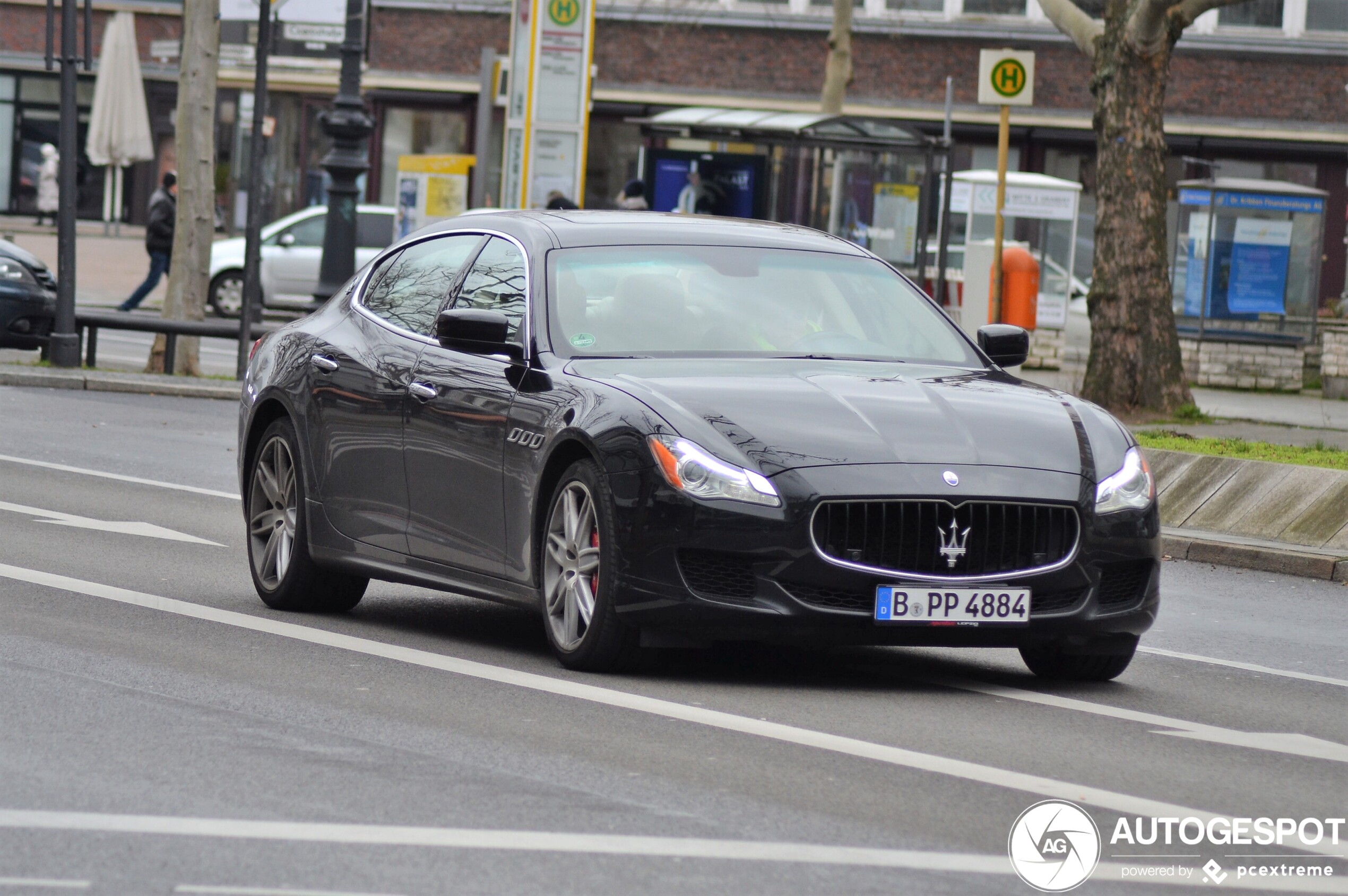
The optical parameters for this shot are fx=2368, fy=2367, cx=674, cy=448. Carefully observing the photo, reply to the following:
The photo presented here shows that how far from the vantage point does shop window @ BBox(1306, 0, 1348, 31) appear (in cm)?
3978

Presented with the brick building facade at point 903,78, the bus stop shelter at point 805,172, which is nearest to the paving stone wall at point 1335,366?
the bus stop shelter at point 805,172

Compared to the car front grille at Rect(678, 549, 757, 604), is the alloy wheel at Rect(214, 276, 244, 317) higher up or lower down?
lower down

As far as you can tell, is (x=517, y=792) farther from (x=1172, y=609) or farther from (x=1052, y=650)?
(x=1172, y=609)

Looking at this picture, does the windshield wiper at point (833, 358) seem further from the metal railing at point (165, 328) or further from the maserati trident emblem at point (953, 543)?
the metal railing at point (165, 328)

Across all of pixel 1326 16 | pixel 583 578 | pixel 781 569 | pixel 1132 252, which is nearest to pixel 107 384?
pixel 1132 252

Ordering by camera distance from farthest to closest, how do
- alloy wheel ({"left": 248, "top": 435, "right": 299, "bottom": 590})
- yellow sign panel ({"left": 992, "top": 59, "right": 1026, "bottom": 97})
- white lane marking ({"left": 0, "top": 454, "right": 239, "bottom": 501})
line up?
yellow sign panel ({"left": 992, "top": 59, "right": 1026, "bottom": 97}), white lane marking ({"left": 0, "top": 454, "right": 239, "bottom": 501}), alloy wheel ({"left": 248, "top": 435, "right": 299, "bottom": 590})

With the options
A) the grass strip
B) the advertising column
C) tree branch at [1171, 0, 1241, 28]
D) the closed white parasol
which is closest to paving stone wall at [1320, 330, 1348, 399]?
tree branch at [1171, 0, 1241, 28]

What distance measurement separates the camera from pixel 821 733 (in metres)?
6.70

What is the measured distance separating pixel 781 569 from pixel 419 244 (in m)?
2.89

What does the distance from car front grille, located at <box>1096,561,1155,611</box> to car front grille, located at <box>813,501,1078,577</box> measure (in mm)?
337

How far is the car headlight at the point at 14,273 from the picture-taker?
2344cm

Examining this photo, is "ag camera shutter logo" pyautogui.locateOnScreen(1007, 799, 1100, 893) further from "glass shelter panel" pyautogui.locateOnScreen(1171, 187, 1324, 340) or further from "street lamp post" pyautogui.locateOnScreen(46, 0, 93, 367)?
"glass shelter panel" pyautogui.locateOnScreen(1171, 187, 1324, 340)

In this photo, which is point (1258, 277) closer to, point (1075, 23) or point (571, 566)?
point (1075, 23)

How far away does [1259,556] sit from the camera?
1262cm
